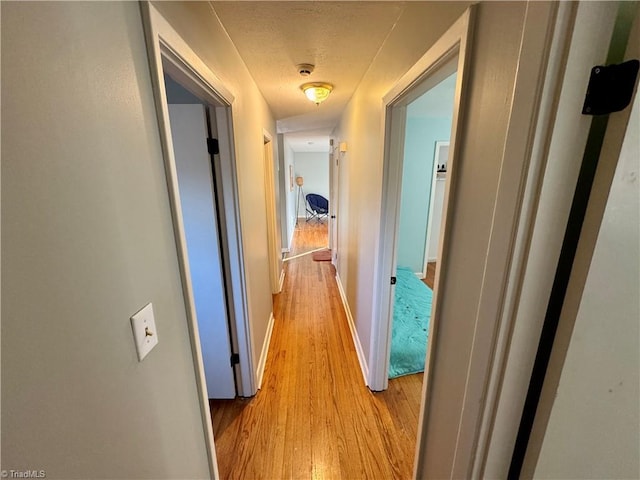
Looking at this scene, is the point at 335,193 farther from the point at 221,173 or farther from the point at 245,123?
the point at 221,173

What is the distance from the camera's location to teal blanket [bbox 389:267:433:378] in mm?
2250

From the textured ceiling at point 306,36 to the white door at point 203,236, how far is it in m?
0.49

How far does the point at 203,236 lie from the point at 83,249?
3.68 feet

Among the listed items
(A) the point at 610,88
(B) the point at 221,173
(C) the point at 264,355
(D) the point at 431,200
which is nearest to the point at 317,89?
(B) the point at 221,173

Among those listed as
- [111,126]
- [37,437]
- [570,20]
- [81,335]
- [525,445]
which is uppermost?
[570,20]

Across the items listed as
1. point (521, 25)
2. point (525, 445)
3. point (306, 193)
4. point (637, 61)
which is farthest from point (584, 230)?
point (306, 193)

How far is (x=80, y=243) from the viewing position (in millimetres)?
516

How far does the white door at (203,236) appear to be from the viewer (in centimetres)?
148

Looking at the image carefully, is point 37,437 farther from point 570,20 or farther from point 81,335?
point 570,20

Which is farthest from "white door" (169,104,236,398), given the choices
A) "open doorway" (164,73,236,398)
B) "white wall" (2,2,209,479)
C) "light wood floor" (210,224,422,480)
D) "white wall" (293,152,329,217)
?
"white wall" (293,152,329,217)

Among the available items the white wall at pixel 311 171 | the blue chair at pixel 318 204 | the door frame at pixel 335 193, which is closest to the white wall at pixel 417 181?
the door frame at pixel 335 193

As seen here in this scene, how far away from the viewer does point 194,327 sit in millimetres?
1002

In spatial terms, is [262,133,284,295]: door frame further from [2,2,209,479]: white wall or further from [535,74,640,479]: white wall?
[535,74,640,479]: white wall

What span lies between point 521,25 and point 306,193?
8958mm
